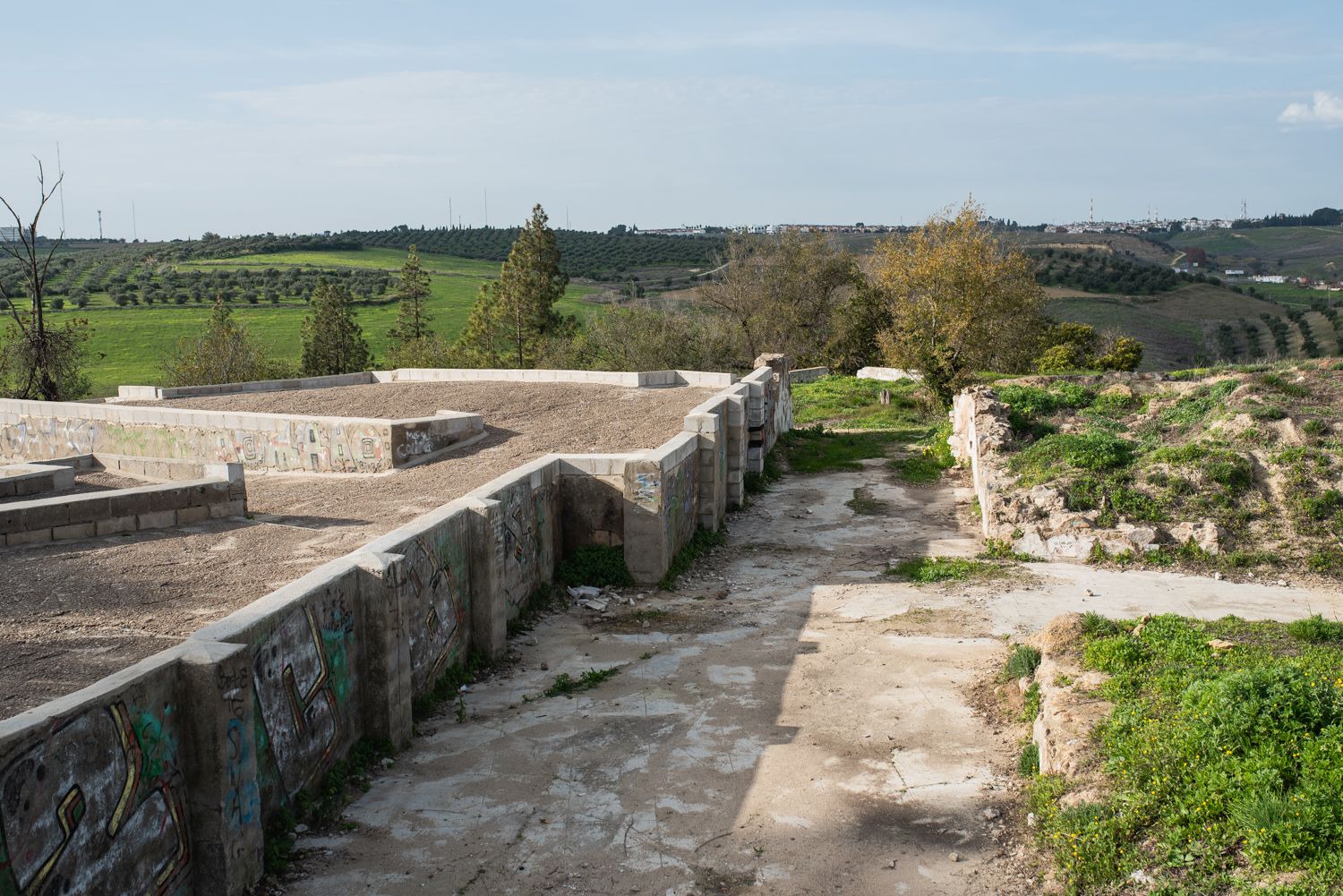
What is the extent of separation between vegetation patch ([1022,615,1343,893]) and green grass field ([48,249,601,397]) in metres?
45.2

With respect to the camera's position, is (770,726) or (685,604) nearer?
(770,726)

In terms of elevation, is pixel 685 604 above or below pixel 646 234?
below

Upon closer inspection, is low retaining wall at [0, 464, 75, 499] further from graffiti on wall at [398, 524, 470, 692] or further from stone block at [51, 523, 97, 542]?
graffiti on wall at [398, 524, 470, 692]

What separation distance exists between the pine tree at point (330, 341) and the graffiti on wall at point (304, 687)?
40.2 metres

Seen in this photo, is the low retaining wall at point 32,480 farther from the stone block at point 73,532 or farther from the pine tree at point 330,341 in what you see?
the pine tree at point 330,341

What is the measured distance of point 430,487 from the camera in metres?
13.9

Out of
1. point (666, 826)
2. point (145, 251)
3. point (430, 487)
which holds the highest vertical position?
point (145, 251)

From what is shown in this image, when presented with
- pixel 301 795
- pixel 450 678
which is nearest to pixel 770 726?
pixel 450 678

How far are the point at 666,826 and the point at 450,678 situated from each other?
3.14 meters

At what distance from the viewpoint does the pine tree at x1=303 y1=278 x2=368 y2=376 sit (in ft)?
151

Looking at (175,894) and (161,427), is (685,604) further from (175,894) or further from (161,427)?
(161,427)

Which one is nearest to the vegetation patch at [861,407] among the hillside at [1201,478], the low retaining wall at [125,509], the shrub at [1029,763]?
the hillside at [1201,478]

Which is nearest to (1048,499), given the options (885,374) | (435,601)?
(435,601)

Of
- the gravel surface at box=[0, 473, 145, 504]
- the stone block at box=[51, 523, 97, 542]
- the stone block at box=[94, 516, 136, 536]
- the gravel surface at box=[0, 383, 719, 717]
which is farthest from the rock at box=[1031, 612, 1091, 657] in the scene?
the gravel surface at box=[0, 473, 145, 504]
